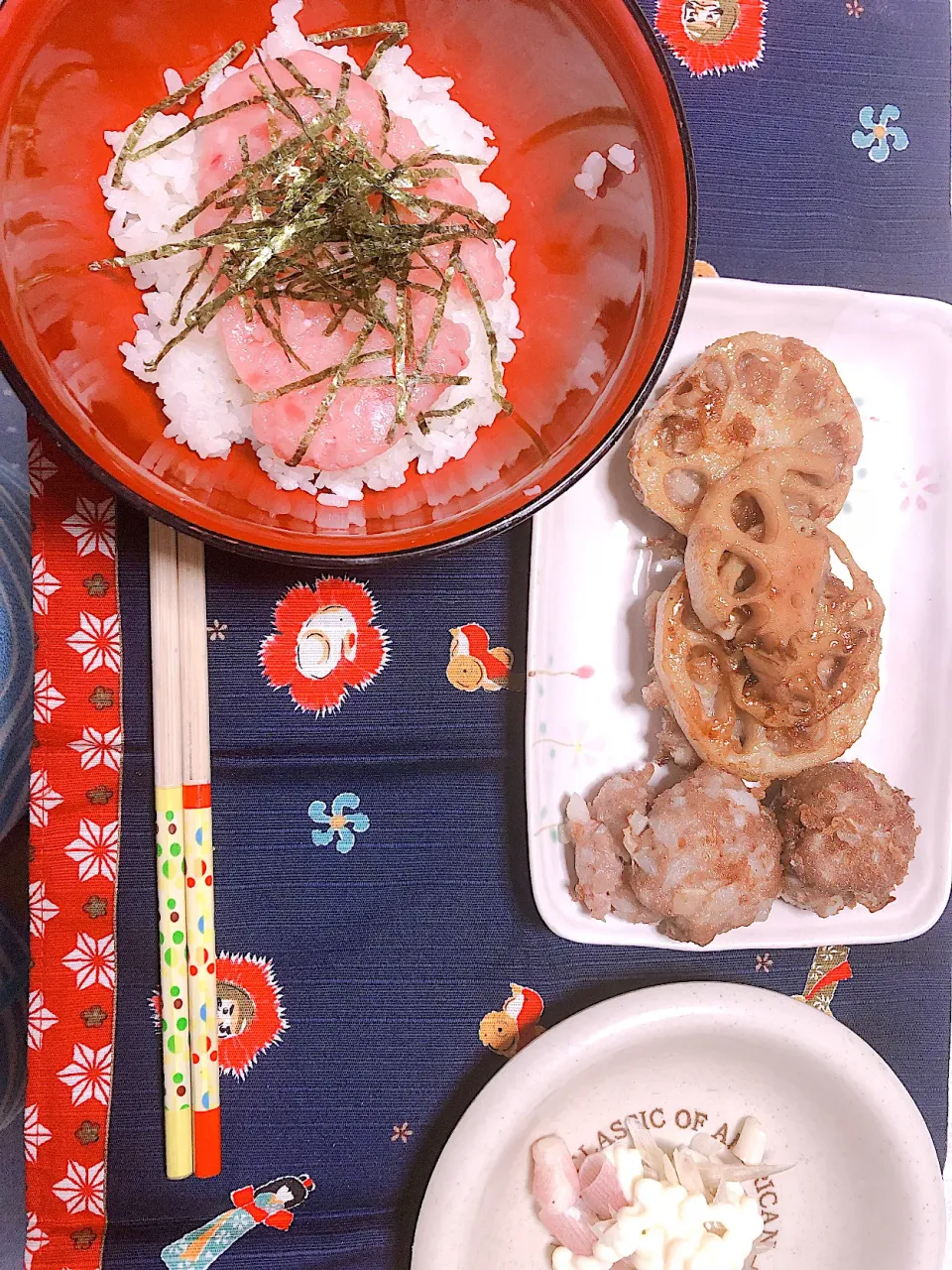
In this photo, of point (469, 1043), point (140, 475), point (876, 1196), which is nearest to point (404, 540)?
point (140, 475)

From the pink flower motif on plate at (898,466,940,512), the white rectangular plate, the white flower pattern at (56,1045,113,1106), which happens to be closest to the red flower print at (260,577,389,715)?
the white rectangular plate

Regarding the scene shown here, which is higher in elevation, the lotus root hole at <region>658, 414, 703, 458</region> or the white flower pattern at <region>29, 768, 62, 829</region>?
the lotus root hole at <region>658, 414, 703, 458</region>

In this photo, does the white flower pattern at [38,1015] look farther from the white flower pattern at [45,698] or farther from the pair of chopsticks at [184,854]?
the white flower pattern at [45,698]

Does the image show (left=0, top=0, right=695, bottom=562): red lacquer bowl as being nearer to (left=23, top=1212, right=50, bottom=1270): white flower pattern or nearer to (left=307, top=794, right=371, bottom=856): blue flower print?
(left=307, top=794, right=371, bottom=856): blue flower print

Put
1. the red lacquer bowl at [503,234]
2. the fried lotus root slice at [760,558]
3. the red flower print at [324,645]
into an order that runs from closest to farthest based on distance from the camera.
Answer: the red lacquer bowl at [503,234]
the fried lotus root slice at [760,558]
the red flower print at [324,645]

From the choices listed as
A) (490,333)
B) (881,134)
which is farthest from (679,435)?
(881,134)

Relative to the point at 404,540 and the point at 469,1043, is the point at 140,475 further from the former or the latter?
the point at 469,1043

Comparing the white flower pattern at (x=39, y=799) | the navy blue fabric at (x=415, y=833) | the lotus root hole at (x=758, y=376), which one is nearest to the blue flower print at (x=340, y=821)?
the navy blue fabric at (x=415, y=833)
